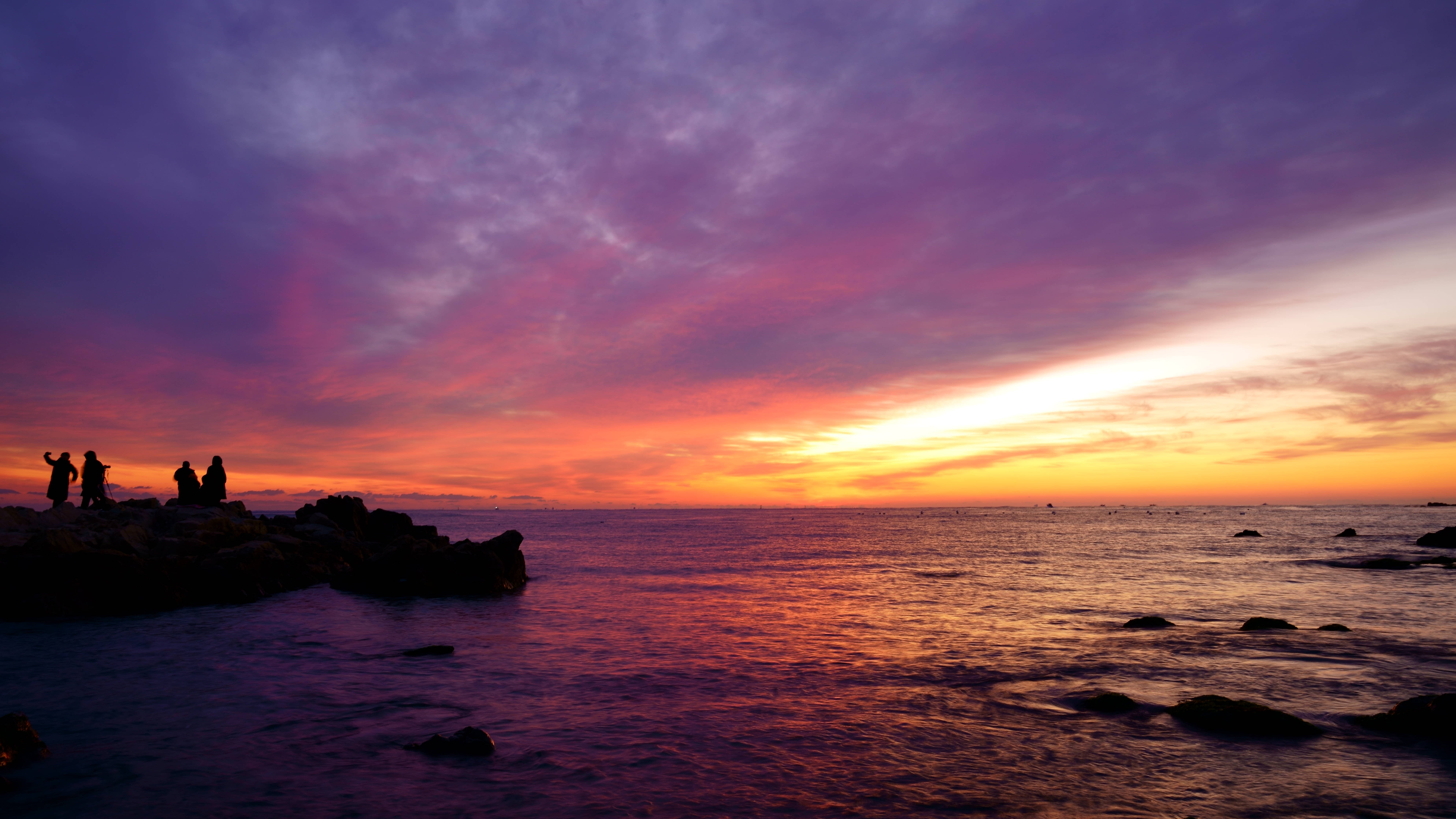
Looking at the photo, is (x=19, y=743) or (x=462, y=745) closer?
(x=19, y=743)

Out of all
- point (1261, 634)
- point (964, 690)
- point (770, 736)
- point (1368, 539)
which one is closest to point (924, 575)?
point (1261, 634)

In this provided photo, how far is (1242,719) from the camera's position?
1230cm

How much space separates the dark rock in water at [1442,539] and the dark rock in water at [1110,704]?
2633 inches

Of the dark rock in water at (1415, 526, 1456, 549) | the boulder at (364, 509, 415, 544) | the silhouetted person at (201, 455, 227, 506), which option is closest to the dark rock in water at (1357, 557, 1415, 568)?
the dark rock in water at (1415, 526, 1456, 549)

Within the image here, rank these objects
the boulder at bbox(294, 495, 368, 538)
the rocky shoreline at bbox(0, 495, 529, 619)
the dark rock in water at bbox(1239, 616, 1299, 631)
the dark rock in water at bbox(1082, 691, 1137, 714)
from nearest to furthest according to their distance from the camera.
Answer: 1. the dark rock in water at bbox(1082, 691, 1137, 714)
2. the dark rock in water at bbox(1239, 616, 1299, 631)
3. the rocky shoreline at bbox(0, 495, 529, 619)
4. the boulder at bbox(294, 495, 368, 538)

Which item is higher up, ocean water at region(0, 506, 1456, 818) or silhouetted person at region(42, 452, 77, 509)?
silhouetted person at region(42, 452, 77, 509)

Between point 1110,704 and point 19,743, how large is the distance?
18567mm

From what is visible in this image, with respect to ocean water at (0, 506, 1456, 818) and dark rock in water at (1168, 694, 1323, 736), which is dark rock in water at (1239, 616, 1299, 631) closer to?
ocean water at (0, 506, 1456, 818)

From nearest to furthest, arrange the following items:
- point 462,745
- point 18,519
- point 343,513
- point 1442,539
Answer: point 462,745 < point 18,519 < point 343,513 < point 1442,539

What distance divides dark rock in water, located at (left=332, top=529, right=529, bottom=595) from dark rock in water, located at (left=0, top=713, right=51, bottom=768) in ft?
69.1

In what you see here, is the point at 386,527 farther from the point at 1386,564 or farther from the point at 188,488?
the point at 1386,564

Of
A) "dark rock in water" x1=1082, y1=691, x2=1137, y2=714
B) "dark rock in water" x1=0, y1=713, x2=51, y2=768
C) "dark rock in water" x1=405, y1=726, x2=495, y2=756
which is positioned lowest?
"dark rock in water" x1=1082, y1=691, x2=1137, y2=714

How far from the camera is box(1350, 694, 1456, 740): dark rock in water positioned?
11.8 m

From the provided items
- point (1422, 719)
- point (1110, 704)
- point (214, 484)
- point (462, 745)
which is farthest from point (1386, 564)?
point (214, 484)
